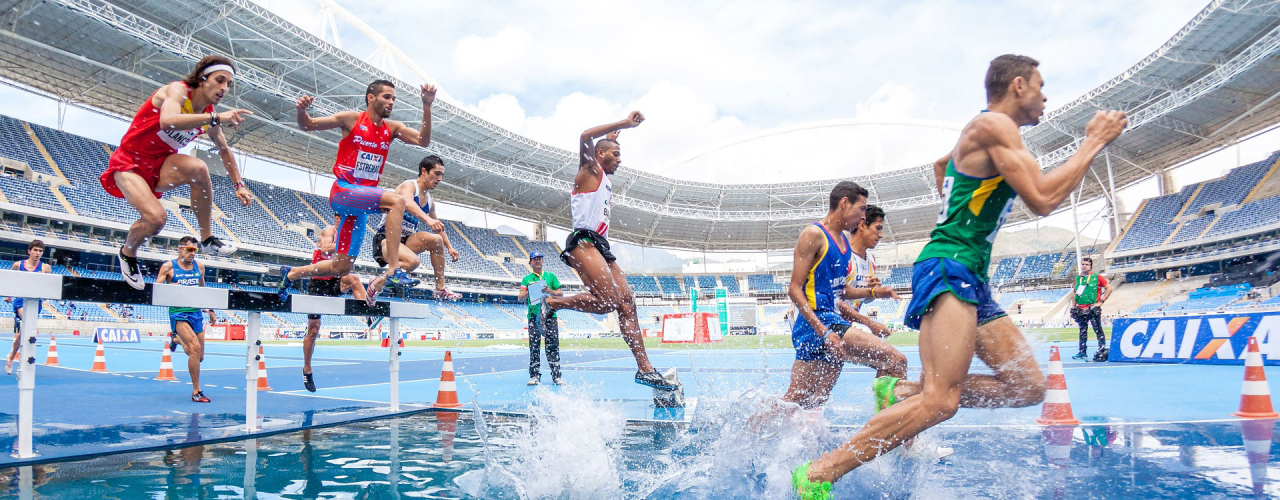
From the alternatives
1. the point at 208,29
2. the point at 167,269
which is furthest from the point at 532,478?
the point at 208,29

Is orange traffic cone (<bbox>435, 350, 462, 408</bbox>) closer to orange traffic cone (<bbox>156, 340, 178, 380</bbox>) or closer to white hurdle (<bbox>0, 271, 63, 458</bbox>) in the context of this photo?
white hurdle (<bbox>0, 271, 63, 458</bbox>)

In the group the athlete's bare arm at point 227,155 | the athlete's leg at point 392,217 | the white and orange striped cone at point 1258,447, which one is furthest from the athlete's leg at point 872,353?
the athlete's bare arm at point 227,155

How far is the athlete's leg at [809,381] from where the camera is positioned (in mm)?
3688

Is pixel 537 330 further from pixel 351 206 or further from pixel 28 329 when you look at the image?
pixel 28 329

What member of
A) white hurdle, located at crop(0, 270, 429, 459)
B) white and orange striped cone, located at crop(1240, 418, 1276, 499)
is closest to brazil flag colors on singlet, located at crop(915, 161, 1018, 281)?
white and orange striped cone, located at crop(1240, 418, 1276, 499)

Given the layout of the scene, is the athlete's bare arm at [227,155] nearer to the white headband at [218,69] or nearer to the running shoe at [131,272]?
the white headband at [218,69]

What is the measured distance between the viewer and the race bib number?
513 cm

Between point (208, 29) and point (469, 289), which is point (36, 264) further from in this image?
point (469, 289)

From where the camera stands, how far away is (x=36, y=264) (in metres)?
8.02

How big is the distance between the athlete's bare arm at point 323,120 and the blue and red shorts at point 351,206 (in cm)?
43

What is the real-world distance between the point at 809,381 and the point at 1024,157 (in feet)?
5.74

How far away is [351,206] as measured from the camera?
5.13 meters

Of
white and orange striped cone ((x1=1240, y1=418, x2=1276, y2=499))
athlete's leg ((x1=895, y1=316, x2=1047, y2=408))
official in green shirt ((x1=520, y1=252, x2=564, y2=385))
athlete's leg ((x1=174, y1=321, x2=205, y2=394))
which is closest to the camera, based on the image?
athlete's leg ((x1=895, y1=316, x2=1047, y2=408))

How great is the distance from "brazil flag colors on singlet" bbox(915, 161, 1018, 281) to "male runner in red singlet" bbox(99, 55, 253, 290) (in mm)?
3917
